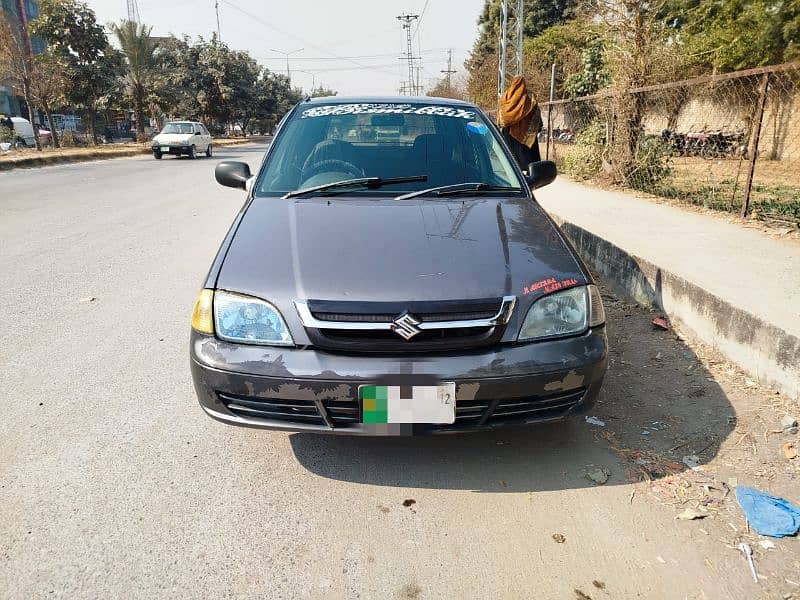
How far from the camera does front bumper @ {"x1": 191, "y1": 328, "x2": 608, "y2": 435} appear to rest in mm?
2244

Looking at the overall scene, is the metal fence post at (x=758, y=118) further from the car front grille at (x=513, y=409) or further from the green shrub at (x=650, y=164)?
the car front grille at (x=513, y=409)

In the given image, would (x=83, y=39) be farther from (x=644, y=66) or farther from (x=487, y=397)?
(x=487, y=397)

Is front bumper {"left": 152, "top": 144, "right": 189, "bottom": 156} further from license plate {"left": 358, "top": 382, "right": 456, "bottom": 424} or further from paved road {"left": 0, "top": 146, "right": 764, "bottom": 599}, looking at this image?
license plate {"left": 358, "top": 382, "right": 456, "bottom": 424}

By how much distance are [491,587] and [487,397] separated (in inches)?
25.9

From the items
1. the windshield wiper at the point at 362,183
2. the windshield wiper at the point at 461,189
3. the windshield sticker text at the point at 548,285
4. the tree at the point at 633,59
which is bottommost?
the windshield sticker text at the point at 548,285

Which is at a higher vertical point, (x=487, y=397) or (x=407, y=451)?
(x=487, y=397)

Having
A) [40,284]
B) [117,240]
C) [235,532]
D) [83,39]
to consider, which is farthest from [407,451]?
[83,39]

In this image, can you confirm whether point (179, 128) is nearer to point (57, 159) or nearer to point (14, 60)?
point (57, 159)

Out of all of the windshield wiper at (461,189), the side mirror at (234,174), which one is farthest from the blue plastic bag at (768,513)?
the side mirror at (234,174)

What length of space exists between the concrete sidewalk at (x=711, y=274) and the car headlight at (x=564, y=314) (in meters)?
1.44

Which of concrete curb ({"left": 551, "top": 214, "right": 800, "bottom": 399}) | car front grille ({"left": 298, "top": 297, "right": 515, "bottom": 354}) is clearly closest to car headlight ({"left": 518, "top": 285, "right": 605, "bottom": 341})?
car front grille ({"left": 298, "top": 297, "right": 515, "bottom": 354})

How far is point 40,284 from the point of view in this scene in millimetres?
5496

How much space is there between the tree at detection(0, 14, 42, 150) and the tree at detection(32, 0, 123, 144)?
4700 mm

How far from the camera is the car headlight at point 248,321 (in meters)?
2.34
